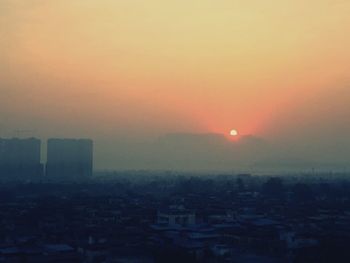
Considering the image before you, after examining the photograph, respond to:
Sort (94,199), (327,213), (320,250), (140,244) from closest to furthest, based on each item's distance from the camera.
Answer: (320,250)
(140,244)
(327,213)
(94,199)

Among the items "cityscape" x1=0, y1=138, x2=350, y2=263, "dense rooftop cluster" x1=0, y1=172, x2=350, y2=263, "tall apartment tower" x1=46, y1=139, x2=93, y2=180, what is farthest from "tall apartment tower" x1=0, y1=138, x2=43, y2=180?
"dense rooftop cluster" x1=0, y1=172, x2=350, y2=263

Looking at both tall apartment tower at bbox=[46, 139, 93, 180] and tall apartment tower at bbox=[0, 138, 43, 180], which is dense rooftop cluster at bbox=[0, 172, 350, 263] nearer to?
tall apartment tower at bbox=[0, 138, 43, 180]

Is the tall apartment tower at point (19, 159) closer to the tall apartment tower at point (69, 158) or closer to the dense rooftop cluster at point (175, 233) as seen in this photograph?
the tall apartment tower at point (69, 158)

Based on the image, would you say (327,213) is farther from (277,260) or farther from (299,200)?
(277,260)

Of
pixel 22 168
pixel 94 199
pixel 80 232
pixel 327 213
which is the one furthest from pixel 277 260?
pixel 22 168

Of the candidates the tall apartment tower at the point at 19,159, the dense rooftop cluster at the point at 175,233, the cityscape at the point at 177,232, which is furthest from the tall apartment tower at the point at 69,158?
the dense rooftop cluster at the point at 175,233

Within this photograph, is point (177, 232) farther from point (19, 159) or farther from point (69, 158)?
point (69, 158)
